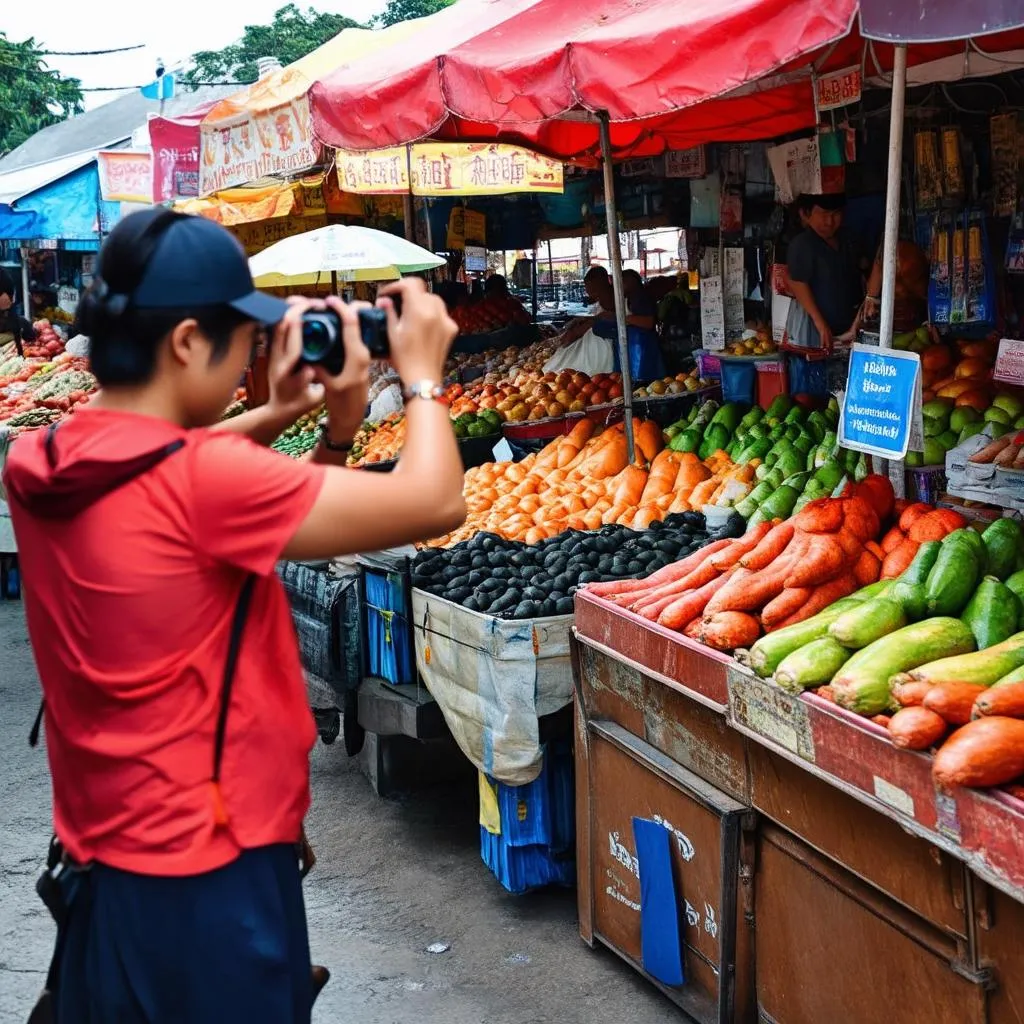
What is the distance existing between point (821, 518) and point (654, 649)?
2.20ft

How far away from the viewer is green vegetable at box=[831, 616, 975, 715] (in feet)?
9.53

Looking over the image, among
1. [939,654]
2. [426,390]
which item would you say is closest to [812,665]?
[939,654]

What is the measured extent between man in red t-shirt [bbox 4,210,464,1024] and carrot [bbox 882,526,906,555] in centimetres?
229


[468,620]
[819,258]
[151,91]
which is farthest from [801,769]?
[151,91]

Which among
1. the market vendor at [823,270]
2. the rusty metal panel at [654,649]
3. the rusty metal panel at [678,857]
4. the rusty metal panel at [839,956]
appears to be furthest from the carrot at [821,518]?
the market vendor at [823,270]

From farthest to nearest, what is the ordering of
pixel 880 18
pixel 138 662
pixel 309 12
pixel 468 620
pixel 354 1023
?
pixel 309 12, pixel 468 620, pixel 354 1023, pixel 880 18, pixel 138 662

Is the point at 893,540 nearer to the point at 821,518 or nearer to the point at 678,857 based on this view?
the point at 821,518

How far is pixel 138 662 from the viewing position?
5.99ft

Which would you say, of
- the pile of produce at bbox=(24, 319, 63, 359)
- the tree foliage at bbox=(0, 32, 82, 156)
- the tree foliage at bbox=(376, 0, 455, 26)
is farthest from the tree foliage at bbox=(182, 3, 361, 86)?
the pile of produce at bbox=(24, 319, 63, 359)

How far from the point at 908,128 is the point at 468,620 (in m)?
5.10

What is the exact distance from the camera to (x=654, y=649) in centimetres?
370

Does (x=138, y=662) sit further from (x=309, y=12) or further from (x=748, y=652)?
(x=309, y=12)

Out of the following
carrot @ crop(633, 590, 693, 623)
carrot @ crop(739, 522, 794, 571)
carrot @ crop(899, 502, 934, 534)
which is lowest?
carrot @ crop(633, 590, 693, 623)

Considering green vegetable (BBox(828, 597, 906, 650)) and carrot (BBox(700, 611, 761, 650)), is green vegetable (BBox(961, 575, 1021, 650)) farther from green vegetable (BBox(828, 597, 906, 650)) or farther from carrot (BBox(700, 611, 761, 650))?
carrot (BBox(700, 611, 761, 650))
